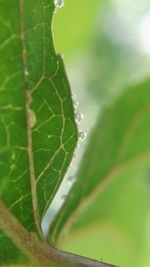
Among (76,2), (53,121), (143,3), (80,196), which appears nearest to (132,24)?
(143,3)

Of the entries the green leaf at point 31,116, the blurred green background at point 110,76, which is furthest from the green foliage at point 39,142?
the blurred green background at point 110,76

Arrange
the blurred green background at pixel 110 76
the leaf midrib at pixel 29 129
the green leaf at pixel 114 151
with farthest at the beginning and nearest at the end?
the blurred green background at pixel 110 76, the green leaf at pixel 114 151, the leaf midrib at pixel 29 129

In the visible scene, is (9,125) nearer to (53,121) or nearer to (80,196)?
(53,121)

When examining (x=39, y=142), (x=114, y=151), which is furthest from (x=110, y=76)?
(x=39, y=142)

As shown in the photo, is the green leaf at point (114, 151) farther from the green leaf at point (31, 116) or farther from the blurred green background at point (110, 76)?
the green leaf at point (31, 116)

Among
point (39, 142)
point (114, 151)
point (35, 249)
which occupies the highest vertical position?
point (39, 142)

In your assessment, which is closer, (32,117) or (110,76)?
(32,117)

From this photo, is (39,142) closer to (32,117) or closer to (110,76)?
(32,117)
